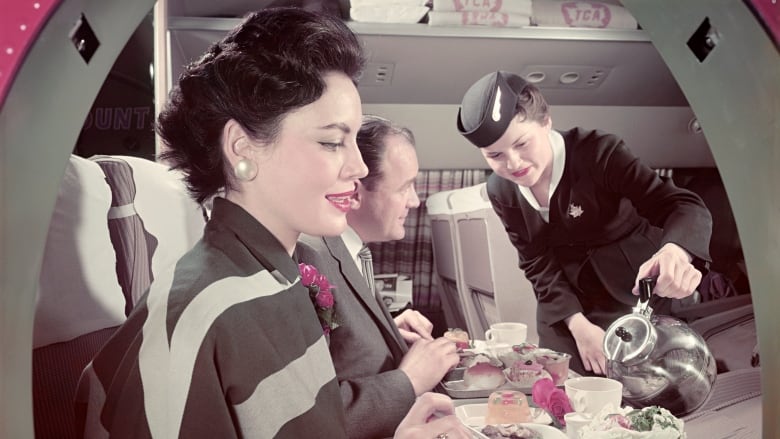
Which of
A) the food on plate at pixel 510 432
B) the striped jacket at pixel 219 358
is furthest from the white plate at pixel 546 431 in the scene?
the striped jacket at pixel 219 358

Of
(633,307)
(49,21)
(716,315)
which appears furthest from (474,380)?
(49,21)

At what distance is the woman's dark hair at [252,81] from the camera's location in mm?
944

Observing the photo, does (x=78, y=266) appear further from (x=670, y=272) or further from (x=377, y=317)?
(x=670, y=272)

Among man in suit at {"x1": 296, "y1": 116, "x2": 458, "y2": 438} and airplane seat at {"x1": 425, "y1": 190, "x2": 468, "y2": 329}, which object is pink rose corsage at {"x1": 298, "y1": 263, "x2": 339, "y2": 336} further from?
airplane seat at {"x1": 425, "y1": 190, "x2": 468, "y2": 329}

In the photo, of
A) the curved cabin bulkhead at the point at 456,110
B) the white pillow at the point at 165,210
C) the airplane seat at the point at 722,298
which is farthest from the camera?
the airplane seat at the point at 722,298

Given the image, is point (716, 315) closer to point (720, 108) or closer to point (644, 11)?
point (720, 108)

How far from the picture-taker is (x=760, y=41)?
3.29 feet

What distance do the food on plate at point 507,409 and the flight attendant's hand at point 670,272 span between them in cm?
27

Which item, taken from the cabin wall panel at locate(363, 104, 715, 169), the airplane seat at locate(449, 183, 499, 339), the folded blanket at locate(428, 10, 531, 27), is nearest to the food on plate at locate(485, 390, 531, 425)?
the airplane seat at locate(449, 183, 499, 339)

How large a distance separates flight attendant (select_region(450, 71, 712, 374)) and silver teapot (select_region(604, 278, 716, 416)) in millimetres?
17

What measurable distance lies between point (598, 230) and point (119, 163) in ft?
2.52

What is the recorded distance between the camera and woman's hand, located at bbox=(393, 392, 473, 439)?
3.35ft

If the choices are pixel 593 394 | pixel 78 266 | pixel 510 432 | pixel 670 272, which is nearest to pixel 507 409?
pixel 510 432

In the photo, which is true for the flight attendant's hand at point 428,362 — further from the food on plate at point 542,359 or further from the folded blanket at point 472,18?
the folded blanket at point 472,18
